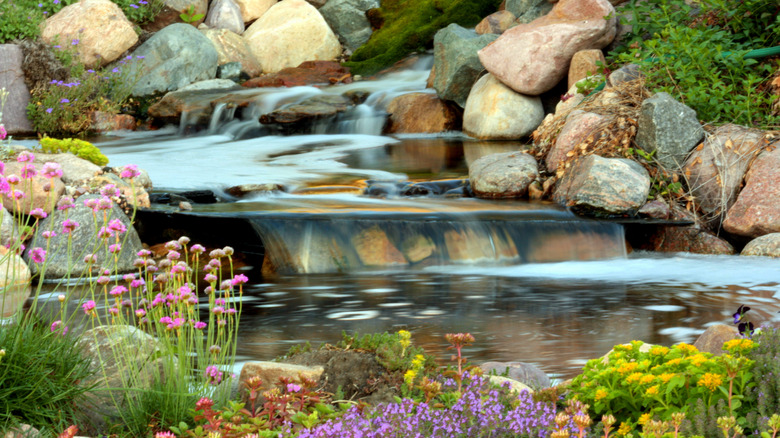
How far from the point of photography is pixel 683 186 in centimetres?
743

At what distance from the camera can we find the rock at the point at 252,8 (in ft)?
57.0

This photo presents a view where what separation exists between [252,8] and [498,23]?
6052 mm

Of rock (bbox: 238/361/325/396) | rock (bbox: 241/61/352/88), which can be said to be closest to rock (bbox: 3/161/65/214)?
rock (bbox: 238/361/325/396)

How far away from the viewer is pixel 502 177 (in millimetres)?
7859

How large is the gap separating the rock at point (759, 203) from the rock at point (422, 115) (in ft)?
19.1

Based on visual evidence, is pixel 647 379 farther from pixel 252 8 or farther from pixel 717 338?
pixel 252 8

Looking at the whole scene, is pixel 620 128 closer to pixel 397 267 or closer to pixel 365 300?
pixel 397 267

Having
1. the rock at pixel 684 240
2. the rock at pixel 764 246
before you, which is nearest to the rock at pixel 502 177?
the rock at pixel 684 240

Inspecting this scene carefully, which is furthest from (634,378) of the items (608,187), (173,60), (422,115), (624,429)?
(173,60)

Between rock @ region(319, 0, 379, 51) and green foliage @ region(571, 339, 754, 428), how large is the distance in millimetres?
15223

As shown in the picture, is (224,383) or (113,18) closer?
(224,383)

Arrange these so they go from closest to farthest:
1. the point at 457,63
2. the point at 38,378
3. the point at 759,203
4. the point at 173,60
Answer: the point at 38,378 < the point at 759,203 < the point at 457,63 < the point at 173,60

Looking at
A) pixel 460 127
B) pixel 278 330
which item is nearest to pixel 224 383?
pixel 278 330

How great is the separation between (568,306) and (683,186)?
2.90m
